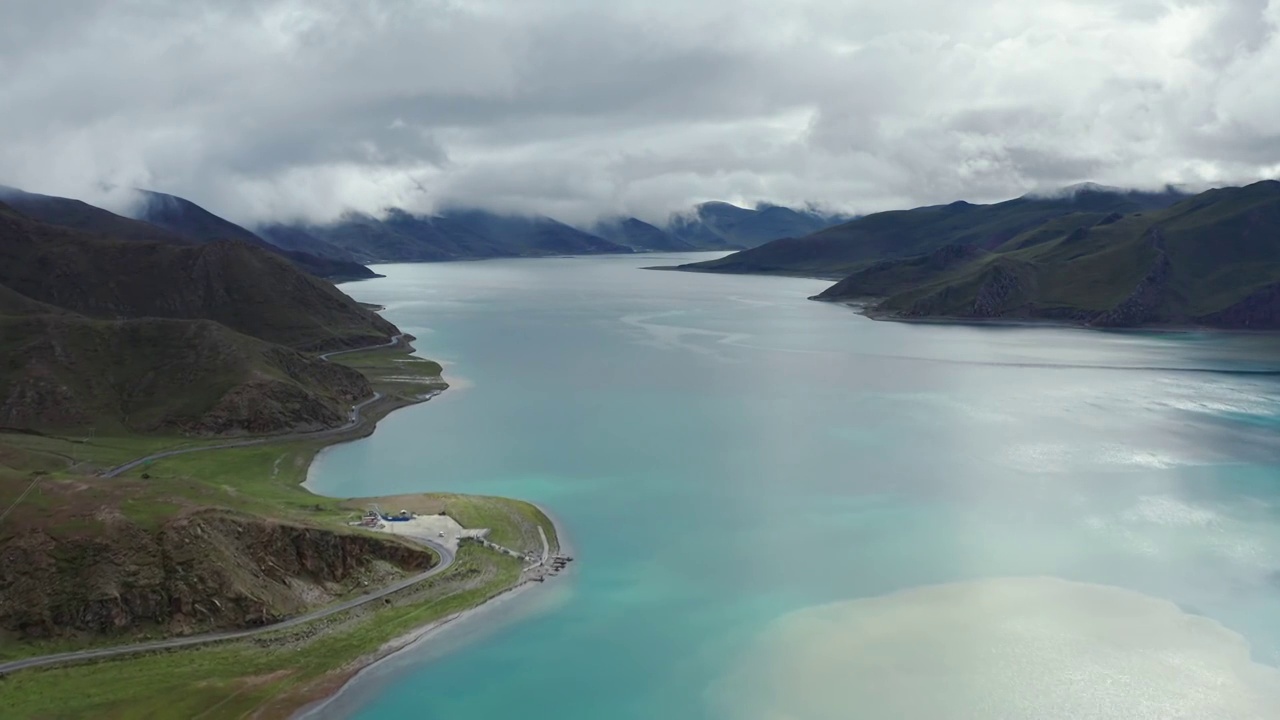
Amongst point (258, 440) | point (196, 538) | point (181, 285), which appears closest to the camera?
point (196, 538)

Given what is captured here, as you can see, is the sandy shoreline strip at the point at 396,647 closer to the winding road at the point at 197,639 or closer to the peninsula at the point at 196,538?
the peninsula at the point at 196,538

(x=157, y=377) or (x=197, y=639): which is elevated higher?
(x=157, y=377)

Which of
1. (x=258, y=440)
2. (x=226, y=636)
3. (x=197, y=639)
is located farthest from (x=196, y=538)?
(x=258, y=440)

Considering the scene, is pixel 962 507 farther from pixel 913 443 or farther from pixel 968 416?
pixel 968 416

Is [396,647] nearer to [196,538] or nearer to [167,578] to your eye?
[167,578]

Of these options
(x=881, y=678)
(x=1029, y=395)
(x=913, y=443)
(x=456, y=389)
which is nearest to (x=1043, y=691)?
(x=881, y=678)

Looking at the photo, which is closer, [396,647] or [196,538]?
A: [396,647]

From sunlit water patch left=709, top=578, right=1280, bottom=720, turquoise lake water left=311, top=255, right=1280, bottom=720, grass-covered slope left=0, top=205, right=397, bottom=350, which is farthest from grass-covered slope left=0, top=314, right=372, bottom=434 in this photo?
sunlit water patch left=709, top=578, right=1280, bottom=720

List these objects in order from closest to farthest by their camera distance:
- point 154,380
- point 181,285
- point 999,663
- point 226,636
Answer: point 999,663
point 226,636
point 154,380
point 181,285

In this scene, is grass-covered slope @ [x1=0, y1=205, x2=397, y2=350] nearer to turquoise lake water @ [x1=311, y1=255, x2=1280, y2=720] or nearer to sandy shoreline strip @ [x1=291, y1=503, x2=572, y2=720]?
turquoise lake water @ [x1=311, y1=255, x2=1280, y2=720]
